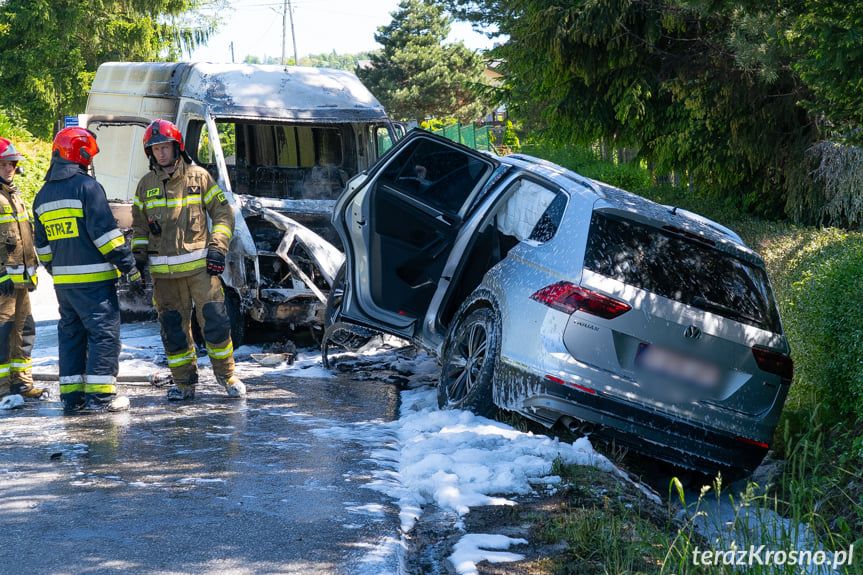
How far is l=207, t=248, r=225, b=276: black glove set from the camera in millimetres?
6777

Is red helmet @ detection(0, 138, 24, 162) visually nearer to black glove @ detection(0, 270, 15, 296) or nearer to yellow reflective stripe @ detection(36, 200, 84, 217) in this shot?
yellow reflective stripe @ detection(36, 200, 84, 217)

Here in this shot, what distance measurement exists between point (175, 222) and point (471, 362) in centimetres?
263

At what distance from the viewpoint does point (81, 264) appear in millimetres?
6516

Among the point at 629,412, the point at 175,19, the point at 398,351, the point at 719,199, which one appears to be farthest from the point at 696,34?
the point at 175,19

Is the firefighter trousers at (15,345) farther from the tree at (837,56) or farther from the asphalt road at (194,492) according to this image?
the tree at (837,56)

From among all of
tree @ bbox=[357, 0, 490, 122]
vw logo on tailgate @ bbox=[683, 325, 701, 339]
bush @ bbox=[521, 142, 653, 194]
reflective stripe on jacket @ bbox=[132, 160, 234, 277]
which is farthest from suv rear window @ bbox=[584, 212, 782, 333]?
tree @ bbox=[357, 0, 490, 122]

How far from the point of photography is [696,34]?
418 inches

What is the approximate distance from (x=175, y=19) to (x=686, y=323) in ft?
105

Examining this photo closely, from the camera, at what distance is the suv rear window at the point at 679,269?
200 inches

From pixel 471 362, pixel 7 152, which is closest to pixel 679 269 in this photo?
pixel 471 362

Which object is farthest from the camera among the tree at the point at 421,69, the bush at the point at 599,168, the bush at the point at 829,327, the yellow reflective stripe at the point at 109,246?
the tree at the point at 421,69

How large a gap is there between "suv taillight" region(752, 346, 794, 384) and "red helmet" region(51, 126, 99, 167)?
15.8 ft

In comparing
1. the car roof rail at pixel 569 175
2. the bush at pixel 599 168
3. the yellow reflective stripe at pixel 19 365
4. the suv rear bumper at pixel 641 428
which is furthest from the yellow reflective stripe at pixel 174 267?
the bush at pixel 599 168

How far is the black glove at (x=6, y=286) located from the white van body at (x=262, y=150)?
1917 millimetres
